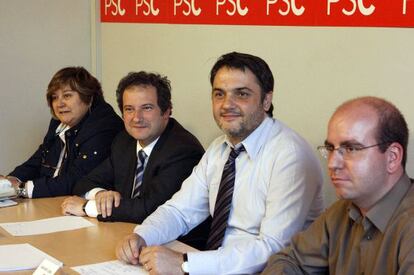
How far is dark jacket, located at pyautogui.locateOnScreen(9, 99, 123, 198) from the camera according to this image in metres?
3.36

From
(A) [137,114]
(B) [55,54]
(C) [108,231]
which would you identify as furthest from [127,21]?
(C) [108,231]

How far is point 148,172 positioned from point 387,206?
4.54ft

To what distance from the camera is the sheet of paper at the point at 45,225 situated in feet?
8.57

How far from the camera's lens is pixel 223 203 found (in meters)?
2.49

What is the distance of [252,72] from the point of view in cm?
247

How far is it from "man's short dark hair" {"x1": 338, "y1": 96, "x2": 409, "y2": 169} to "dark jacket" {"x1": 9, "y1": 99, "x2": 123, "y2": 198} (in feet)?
6.30

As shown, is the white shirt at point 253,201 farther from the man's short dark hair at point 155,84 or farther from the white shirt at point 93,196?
the man's short dark hair at point 155,84

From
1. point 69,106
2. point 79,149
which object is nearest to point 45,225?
point 79,149

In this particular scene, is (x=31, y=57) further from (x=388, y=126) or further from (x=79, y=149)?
(x=388, y=126)

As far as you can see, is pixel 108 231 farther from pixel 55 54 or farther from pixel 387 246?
pixel 55 54

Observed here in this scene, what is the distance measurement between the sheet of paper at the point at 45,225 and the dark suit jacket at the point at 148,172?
11cm

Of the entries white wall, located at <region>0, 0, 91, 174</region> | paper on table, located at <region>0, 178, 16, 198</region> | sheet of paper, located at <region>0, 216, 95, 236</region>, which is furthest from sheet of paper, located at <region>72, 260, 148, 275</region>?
white wall, located at <region>0, 0, 91, 174</region>

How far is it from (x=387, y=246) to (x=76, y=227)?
1364 millimetres

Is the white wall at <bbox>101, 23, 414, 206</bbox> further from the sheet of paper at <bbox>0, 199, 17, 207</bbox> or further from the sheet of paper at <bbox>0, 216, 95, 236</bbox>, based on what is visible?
the sheet of paper at <bbox>0, 199, 17, 207</bbox>
